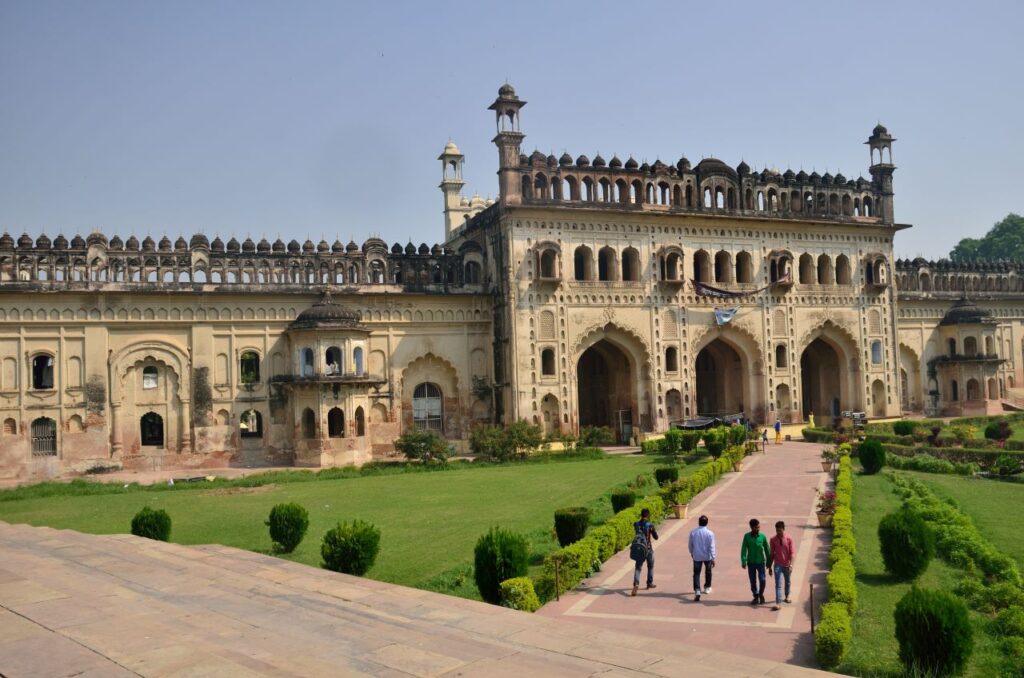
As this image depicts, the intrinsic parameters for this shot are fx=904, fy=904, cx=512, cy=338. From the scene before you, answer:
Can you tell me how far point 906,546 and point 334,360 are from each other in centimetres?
2044

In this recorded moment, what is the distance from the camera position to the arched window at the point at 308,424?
94.0 ft

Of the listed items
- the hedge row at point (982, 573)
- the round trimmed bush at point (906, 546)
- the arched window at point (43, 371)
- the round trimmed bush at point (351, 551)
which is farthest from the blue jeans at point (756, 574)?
the arched window at point (43, 371)

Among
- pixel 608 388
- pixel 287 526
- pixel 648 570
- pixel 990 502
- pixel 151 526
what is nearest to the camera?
pixel 648 570

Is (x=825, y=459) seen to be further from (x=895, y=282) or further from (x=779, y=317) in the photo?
(x=895, y=282)

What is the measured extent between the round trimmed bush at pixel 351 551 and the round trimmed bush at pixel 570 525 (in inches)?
113

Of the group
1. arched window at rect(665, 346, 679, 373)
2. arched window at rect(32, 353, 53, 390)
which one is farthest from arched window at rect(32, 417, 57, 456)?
arched window at rect(665, 346, 679, 373)

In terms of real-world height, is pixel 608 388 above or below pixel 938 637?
above

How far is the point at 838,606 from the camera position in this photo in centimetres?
888

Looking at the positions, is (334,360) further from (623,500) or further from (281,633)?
(281,633)

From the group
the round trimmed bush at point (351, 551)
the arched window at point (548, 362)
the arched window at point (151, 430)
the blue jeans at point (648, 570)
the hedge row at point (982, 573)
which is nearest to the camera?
the hedge row at point (982, 573)

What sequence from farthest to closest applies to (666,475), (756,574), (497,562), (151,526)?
(666,475), (151,526), (497,562), (756,574)

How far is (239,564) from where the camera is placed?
451 inches

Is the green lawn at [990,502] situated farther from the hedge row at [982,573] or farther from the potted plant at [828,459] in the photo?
the potted plant at [828,459]

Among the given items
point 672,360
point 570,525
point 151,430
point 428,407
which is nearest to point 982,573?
point 570,525
